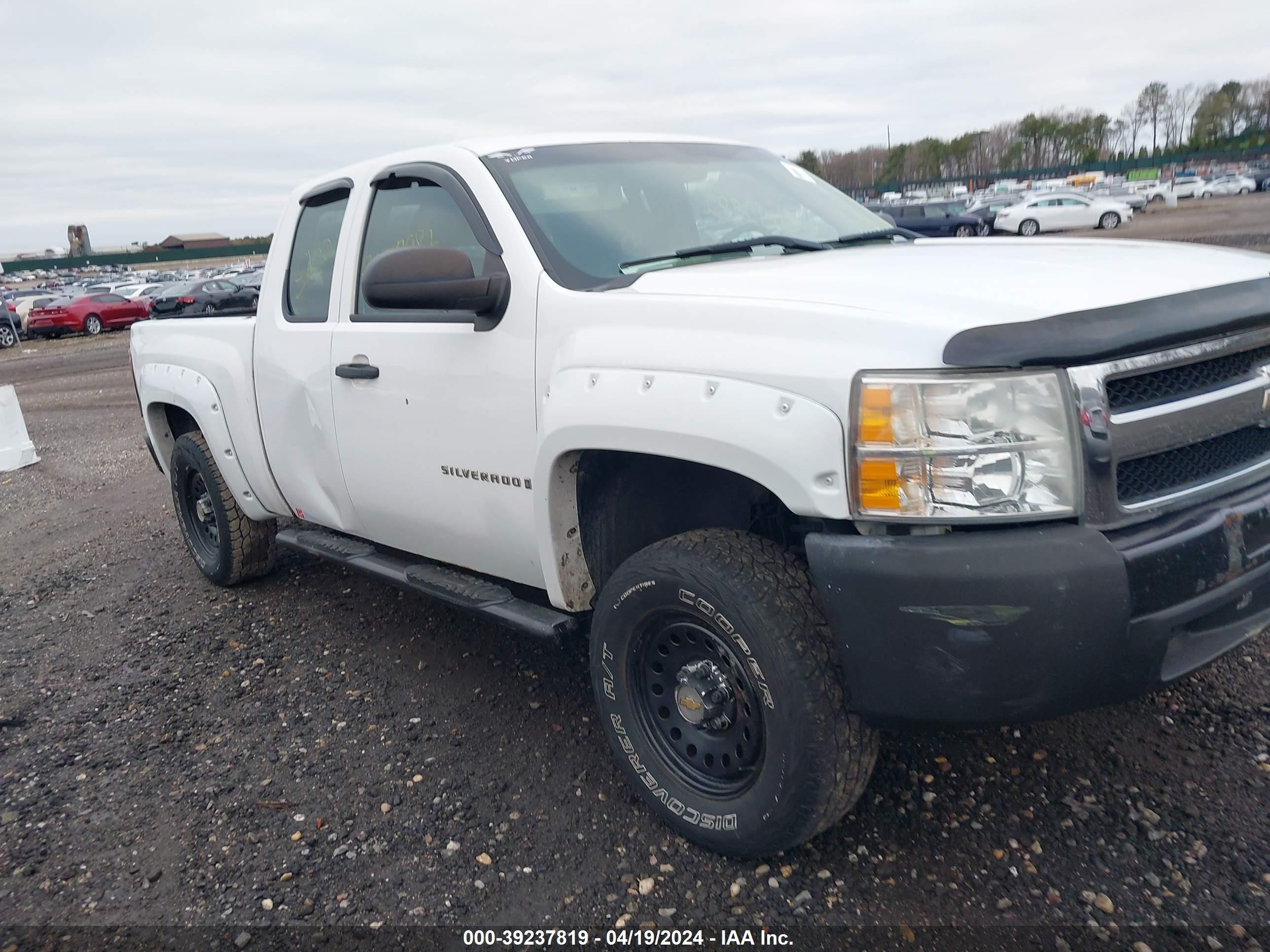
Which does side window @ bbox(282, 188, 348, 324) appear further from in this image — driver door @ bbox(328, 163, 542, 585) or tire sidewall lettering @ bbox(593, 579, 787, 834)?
tire sidewall lettering @ bbox(593, 579, 787, 834)

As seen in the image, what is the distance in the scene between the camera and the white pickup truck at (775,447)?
2125 millimetres

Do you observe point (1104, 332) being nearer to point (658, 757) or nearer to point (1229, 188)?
point (658, 757)

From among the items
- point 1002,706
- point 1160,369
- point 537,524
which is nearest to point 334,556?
point 537,524

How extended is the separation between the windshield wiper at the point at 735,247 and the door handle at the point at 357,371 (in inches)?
40.1

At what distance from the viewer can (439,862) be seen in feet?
9.33

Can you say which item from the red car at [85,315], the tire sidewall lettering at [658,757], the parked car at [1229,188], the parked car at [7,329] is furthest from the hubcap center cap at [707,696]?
the parked car at [1229,188]

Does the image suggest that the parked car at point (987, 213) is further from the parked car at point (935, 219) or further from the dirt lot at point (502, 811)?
the dirt lot at point (502, 811)

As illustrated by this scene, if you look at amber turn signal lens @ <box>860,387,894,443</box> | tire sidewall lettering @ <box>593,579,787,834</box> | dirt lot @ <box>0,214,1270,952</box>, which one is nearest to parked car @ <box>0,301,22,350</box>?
dirt lot @ <box>0,214,1270,952</box>

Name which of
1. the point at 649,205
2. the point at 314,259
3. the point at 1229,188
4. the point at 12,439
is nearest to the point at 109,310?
the point at 12,439

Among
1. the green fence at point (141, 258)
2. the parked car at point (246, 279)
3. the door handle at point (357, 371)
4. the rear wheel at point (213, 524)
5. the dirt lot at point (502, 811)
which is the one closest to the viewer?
the dirt lot at point (502, 811)

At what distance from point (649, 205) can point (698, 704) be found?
66.5 inches

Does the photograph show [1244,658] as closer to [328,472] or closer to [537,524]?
[537,524]

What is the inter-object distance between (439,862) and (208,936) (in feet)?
2.00

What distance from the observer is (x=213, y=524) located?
5.32 meters
